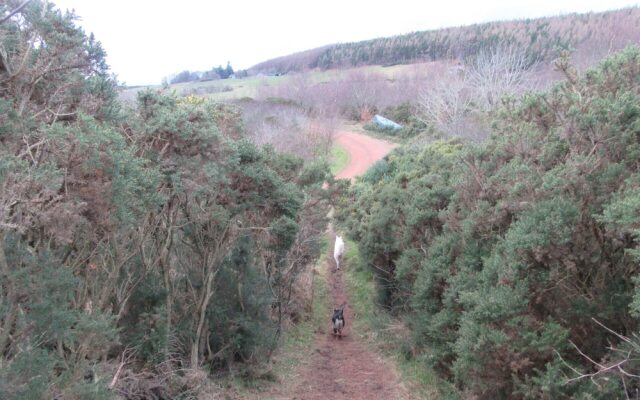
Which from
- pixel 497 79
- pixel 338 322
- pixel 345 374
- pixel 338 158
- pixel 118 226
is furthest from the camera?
pixel 338 158

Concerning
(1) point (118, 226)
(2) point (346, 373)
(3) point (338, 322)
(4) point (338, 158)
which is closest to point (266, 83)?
(4) point (338, 158)

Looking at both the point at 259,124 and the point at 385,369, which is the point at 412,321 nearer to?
the point at 385,369

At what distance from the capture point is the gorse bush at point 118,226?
19.2 ft

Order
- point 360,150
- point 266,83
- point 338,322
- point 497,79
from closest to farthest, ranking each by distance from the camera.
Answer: point 338,322 < point 497,79 < point 360,150 < point 266,83

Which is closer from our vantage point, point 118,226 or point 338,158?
point 118,226

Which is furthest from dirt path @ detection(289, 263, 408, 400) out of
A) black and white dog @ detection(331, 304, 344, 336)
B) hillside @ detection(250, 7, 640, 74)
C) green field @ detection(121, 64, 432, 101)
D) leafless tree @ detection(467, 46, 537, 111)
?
green field @ detection(121, 64, 432, 101)

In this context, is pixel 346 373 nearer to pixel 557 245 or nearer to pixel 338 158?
pixel 557 245

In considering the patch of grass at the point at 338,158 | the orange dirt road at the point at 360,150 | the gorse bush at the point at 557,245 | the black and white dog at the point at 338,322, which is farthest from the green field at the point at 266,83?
the gorse bush at the point at 557,245

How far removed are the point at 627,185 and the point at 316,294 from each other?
16632 mm

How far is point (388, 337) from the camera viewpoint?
17.6 metres

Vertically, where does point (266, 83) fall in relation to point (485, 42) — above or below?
below

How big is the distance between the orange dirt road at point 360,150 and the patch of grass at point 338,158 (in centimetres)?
34

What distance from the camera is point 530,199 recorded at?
962cm

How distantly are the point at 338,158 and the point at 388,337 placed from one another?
29295 millimetres
